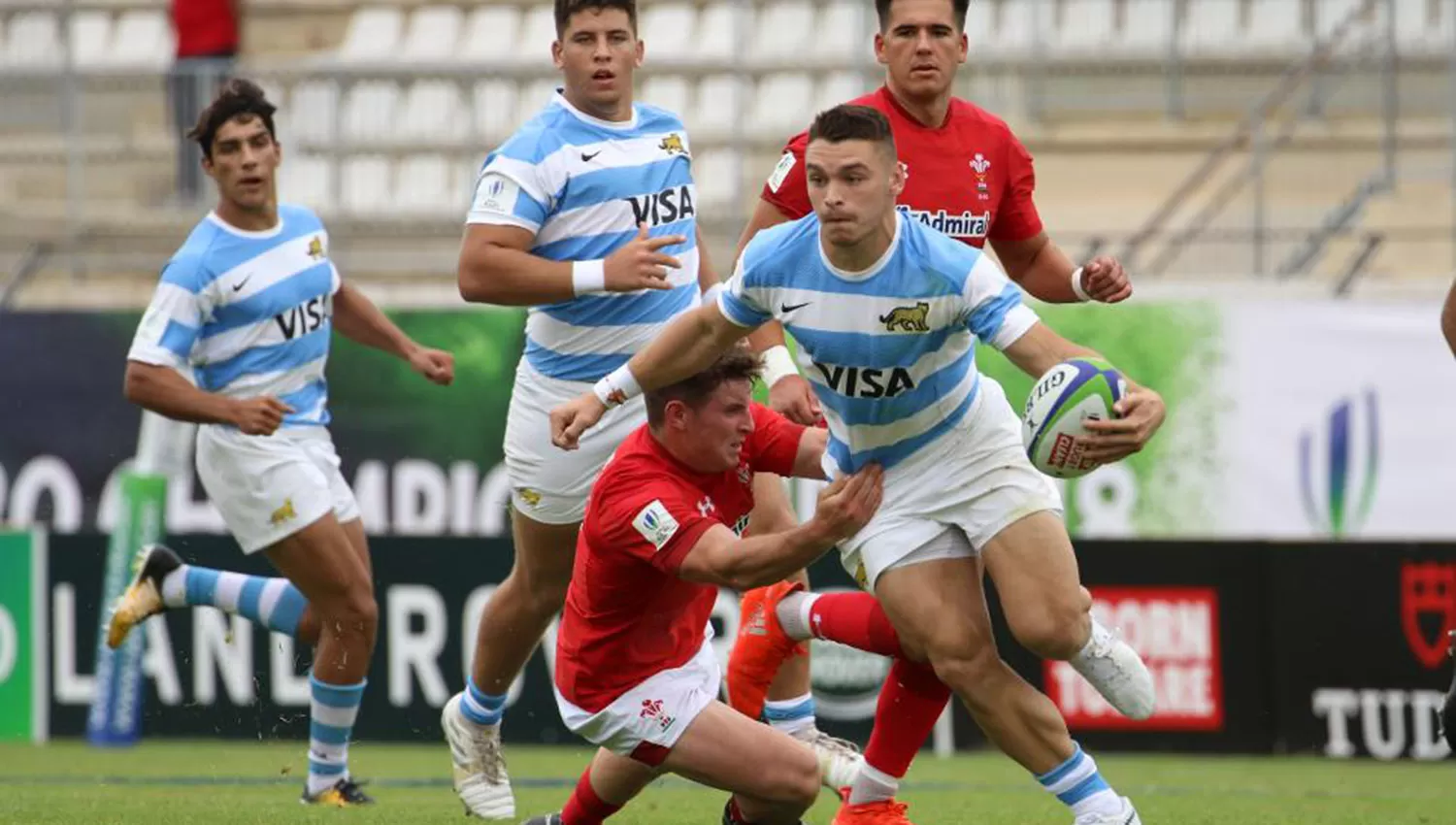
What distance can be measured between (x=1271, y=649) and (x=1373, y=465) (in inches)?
60.6

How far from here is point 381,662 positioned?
1232 cm

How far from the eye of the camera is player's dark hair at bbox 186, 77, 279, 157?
8805 millimetres

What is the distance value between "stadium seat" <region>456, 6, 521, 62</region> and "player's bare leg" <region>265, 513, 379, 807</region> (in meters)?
9.52

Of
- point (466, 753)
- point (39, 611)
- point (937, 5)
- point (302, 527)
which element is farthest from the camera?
point (39, 611)

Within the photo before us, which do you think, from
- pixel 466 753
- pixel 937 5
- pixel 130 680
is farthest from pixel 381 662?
pixel 937 5

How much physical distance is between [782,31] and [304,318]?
8.40 meters

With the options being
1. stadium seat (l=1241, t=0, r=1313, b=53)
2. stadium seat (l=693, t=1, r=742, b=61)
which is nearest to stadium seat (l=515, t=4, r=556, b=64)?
stadium seat (l=693, t=1, r=742, b=61)

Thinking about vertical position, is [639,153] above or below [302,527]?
above

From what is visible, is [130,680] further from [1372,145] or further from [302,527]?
[1372,145]

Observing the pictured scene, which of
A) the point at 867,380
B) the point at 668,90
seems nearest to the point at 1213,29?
the point at 668,90

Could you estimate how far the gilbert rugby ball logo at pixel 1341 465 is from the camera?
505 inches

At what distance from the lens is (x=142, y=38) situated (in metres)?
19.0

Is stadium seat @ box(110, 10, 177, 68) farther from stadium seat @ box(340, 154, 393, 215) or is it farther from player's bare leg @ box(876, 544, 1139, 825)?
player's bare leg @ box(876, 544, 1139, 825)

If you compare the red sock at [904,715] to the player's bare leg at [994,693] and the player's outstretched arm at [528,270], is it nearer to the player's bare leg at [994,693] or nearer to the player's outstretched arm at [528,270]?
the player's bare leg at [994,693]
